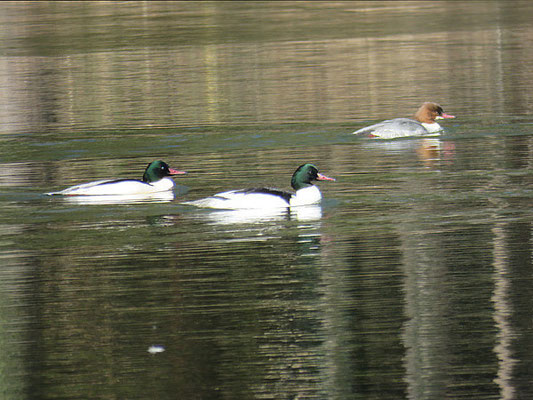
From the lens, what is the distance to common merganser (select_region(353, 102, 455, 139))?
26.3 m

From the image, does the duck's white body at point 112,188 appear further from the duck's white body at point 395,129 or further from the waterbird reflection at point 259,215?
the duck's white body at point 395,129

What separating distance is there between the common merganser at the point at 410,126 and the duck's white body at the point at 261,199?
7710mm

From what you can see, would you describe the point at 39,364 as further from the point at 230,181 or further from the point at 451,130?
the point at 451,130

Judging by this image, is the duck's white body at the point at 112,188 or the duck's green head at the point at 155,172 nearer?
the duck's white body at the point at 112,188

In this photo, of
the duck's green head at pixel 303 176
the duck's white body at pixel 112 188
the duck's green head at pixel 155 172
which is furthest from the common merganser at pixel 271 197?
the duck's green head at pixel 155 172

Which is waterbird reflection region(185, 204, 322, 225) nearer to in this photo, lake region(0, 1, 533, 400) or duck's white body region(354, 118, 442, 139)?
lake region(0, 1, 533, 400)

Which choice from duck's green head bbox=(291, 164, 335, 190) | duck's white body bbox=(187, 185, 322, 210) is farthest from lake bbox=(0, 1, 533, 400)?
duck's green head bbox=(291, 164, 335, 190)

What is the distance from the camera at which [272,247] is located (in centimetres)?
1578

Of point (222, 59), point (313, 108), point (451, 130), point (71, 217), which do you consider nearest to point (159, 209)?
point (71, 217)

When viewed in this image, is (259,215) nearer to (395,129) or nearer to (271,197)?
(271,197)

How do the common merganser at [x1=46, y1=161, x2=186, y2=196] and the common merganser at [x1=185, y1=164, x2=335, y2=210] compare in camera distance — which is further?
the common merganser at [x1=46, y1=161, x2=186, y2=196]

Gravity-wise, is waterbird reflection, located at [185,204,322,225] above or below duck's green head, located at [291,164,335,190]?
below

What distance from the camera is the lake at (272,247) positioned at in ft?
35.3

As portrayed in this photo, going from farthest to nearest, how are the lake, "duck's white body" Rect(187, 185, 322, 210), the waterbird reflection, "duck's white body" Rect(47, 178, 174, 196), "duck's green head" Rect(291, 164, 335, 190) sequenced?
"duck's white body" Rect(47, 178, 174, 196), "duck's green head" Rect(291, 164, 335, 190), "duck's white body" Rect(187, 185, 322, 210), the waterbird reflection, the lake
